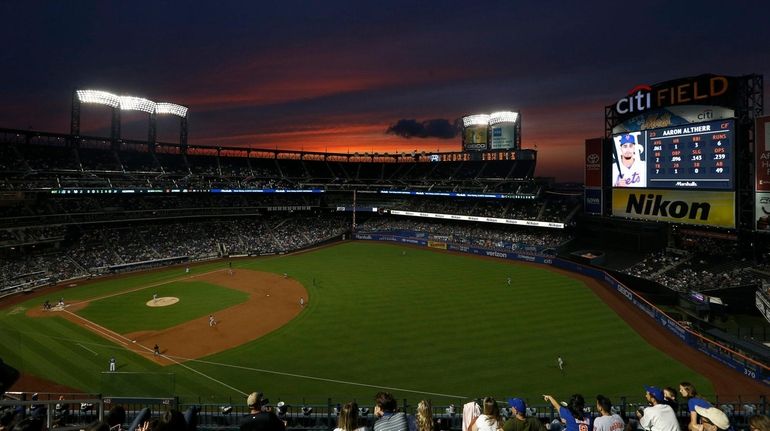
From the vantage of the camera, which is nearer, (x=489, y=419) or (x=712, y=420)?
(x=712, y=420)

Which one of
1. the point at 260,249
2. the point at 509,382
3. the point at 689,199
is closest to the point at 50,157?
the point at 260,249

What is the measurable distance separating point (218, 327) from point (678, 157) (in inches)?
1583

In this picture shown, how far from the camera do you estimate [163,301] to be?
117 ft

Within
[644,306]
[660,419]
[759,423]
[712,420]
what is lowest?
[644,306]

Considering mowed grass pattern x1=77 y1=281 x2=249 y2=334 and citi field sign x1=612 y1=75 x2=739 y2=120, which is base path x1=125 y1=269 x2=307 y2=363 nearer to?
mowed grass pattern x1=77 y1=281 x2=249 y2=334

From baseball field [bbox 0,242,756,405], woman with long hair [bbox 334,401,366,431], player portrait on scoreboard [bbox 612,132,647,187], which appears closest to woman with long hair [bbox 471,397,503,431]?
woman with long hair [bbox 334,401,366,431]

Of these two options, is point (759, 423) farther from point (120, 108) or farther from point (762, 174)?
point (120, 108)

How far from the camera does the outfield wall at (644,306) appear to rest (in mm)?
20969

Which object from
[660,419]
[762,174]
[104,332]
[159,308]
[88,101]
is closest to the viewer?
[660,419]

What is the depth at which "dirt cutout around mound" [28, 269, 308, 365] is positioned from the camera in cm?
2538

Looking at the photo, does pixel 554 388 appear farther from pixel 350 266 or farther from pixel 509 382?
pixel 350 266

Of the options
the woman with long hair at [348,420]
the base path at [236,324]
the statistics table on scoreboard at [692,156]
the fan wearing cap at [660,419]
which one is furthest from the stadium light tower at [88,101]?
the fan wearing cap at [660,419]

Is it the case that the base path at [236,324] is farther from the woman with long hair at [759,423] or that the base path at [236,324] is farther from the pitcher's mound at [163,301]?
the woman with long hair at [759,423]

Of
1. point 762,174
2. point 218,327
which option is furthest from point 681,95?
point 218,327
